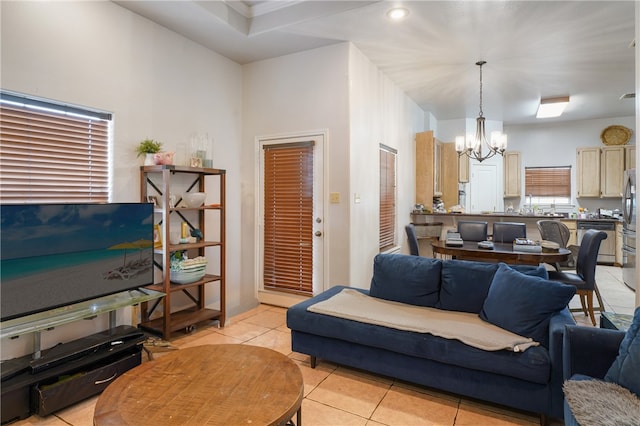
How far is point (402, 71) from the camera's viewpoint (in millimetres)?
4664

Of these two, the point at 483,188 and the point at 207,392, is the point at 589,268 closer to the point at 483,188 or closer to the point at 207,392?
the point at 207,392

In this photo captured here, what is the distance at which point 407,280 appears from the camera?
285 centimetres

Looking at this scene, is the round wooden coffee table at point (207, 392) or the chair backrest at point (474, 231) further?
the chair backrest at point (474, 231)

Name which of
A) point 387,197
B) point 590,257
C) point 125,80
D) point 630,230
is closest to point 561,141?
point 630,230

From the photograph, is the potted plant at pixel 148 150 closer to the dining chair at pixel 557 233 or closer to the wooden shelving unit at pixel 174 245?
the wooden shelving unit at pixel 174 245

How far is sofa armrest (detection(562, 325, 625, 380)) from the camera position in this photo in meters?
1.66

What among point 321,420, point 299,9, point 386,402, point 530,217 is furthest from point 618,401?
point 530,217

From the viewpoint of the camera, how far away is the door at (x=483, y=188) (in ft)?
24.8

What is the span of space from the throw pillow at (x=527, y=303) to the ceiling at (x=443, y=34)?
8.04 ft

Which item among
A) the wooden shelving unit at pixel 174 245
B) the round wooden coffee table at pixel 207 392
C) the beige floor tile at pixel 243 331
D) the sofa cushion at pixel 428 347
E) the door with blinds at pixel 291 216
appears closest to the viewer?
the round wooden coffee table at pixel 207 392

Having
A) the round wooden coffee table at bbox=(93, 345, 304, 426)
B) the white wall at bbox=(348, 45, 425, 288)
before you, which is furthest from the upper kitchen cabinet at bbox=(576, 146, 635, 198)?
the round wooden coffee table at bbox=(93, 345, 304, 426)

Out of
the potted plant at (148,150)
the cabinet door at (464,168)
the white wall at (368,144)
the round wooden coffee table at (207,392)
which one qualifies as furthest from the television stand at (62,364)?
the cabinet door at (464,168)

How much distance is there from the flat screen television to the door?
6.75 metres

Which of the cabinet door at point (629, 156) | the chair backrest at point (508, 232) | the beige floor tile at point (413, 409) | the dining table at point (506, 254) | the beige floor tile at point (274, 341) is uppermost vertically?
the cabinet door at point (629, 156)
